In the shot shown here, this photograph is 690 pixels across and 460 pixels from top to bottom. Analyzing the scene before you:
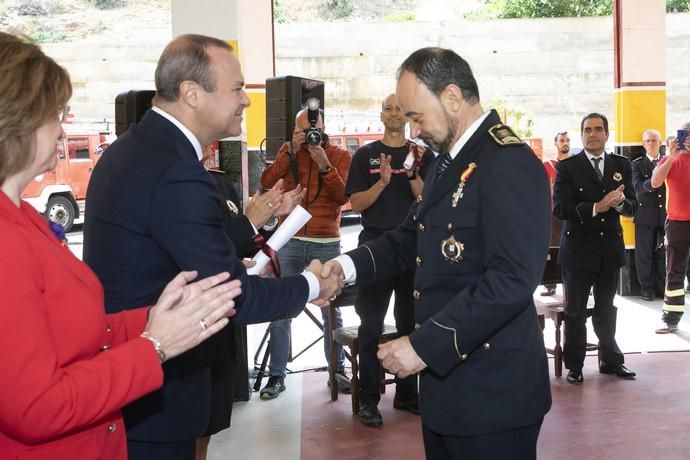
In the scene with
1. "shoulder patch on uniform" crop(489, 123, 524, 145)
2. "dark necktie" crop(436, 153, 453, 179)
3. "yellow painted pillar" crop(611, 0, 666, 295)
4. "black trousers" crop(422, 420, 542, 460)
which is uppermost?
"yellow painted pillar" crop(611, 0, 666, 295)

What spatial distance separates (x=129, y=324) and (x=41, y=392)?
512 millimetres

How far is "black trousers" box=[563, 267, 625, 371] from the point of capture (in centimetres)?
532

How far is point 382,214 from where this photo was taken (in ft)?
16.0

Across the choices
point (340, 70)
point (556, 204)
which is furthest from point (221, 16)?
point (340, 70)

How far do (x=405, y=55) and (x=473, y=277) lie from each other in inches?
436

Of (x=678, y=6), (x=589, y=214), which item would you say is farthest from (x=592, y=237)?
(x=678, y=6)

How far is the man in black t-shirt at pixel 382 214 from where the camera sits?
470 centimetres

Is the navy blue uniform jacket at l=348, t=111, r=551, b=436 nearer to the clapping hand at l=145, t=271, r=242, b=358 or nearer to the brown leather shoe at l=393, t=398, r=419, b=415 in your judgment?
the clapping hand at l=145, t=271, r=242, b=358

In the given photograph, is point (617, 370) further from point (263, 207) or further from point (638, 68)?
point (638, 68)

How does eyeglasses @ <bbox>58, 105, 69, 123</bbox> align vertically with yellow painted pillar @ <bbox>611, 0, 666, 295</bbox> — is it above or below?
below

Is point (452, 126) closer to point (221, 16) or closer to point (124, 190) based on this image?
point (124, 190)

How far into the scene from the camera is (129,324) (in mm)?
1830

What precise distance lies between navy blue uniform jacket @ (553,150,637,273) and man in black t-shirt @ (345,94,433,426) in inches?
42.6

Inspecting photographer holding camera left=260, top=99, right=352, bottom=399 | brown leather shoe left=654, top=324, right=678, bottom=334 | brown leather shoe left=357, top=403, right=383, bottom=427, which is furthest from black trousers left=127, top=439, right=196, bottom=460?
brown leather shoe left=654, top=324, right=678, bottom=334
